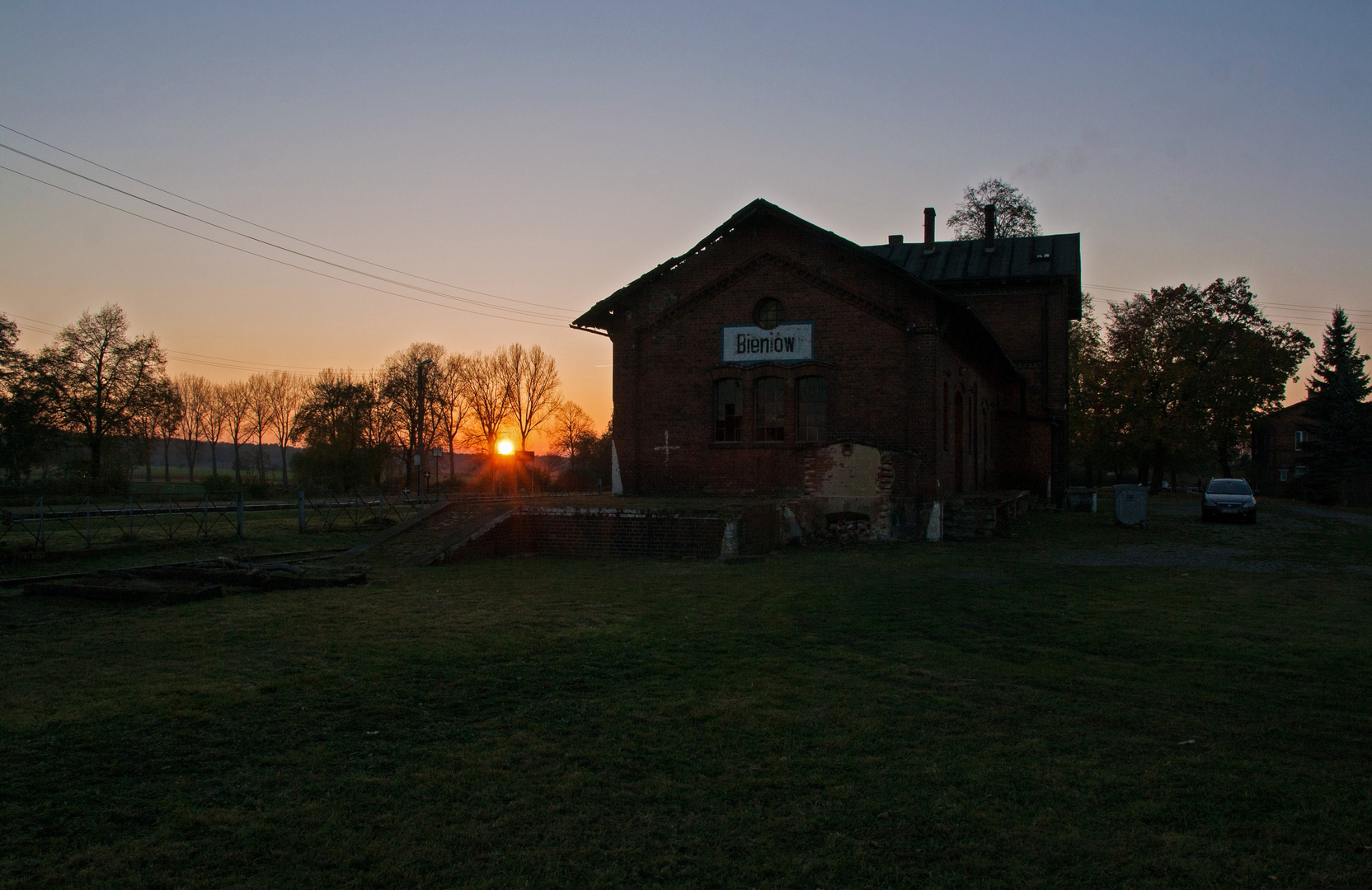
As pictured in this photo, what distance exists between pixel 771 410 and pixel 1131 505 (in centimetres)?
1005

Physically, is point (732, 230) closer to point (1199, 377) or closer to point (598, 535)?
point (598, 535)

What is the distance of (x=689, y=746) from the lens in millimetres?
5070

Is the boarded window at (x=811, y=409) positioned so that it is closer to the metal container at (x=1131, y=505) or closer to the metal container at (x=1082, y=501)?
the metal container at (x=1131, y=505)

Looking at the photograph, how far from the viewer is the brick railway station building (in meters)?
19.5

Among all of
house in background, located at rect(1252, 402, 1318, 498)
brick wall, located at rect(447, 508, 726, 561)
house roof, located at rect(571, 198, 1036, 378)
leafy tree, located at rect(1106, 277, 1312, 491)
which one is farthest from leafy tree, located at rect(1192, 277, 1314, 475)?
brick wall, located at rect(447, 508, 726, 561)

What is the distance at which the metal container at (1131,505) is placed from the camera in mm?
22516

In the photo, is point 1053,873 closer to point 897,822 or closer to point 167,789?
point 897,822

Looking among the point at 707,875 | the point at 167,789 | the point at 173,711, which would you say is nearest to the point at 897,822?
the point at 707,875

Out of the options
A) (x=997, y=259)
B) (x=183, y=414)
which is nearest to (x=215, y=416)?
(x=183, y=414)

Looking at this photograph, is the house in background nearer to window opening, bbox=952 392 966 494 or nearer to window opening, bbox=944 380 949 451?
window opening, bbox=952 392 966 494

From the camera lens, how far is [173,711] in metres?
5.61

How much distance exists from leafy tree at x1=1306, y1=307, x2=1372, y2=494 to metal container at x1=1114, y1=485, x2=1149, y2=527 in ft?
96.0

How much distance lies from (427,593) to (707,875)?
8398 mm

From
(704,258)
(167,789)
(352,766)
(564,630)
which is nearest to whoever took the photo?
(167,789)
